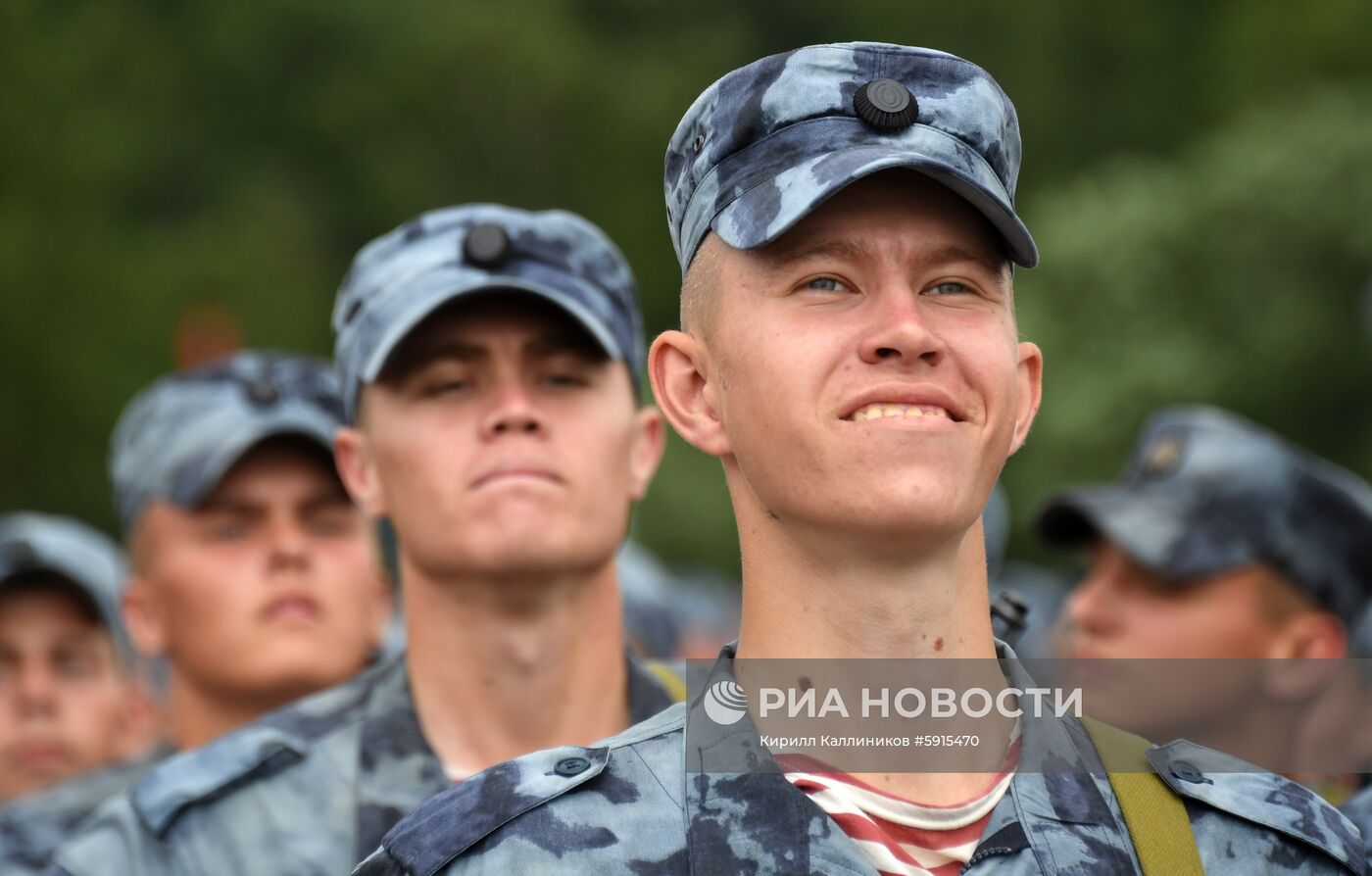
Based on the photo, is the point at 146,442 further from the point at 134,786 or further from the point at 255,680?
the point at 134,786

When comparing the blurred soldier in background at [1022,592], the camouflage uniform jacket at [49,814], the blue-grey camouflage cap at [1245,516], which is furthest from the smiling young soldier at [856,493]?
the camouflage uniform jacket at [49,814]

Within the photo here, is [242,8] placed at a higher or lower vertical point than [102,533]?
higher

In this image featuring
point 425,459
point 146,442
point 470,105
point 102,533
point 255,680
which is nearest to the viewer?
point 425,459

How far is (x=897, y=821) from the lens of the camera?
10.0ft

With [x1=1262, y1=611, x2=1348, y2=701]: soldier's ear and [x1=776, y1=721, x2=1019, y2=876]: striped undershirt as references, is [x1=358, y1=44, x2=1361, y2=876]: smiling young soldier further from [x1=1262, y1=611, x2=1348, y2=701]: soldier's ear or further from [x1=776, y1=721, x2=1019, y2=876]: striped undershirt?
[x1=1262, y1=611, x2=1348, y2=701]: soldier's ear

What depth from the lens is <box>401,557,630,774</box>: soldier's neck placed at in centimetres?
480

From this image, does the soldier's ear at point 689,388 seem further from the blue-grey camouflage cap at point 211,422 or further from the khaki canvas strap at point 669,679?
the blue-grey camouflage cap at point 211,422

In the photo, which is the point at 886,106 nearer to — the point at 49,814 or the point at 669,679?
the point at 669,679

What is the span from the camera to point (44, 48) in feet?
97.6

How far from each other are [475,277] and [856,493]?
2060mm

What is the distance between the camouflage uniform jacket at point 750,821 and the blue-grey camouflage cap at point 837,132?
777 millimetres

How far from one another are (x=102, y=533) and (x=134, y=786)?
2475cm

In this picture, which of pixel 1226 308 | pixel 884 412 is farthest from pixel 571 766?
pixel 1226 308

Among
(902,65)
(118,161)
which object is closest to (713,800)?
(902,65)
